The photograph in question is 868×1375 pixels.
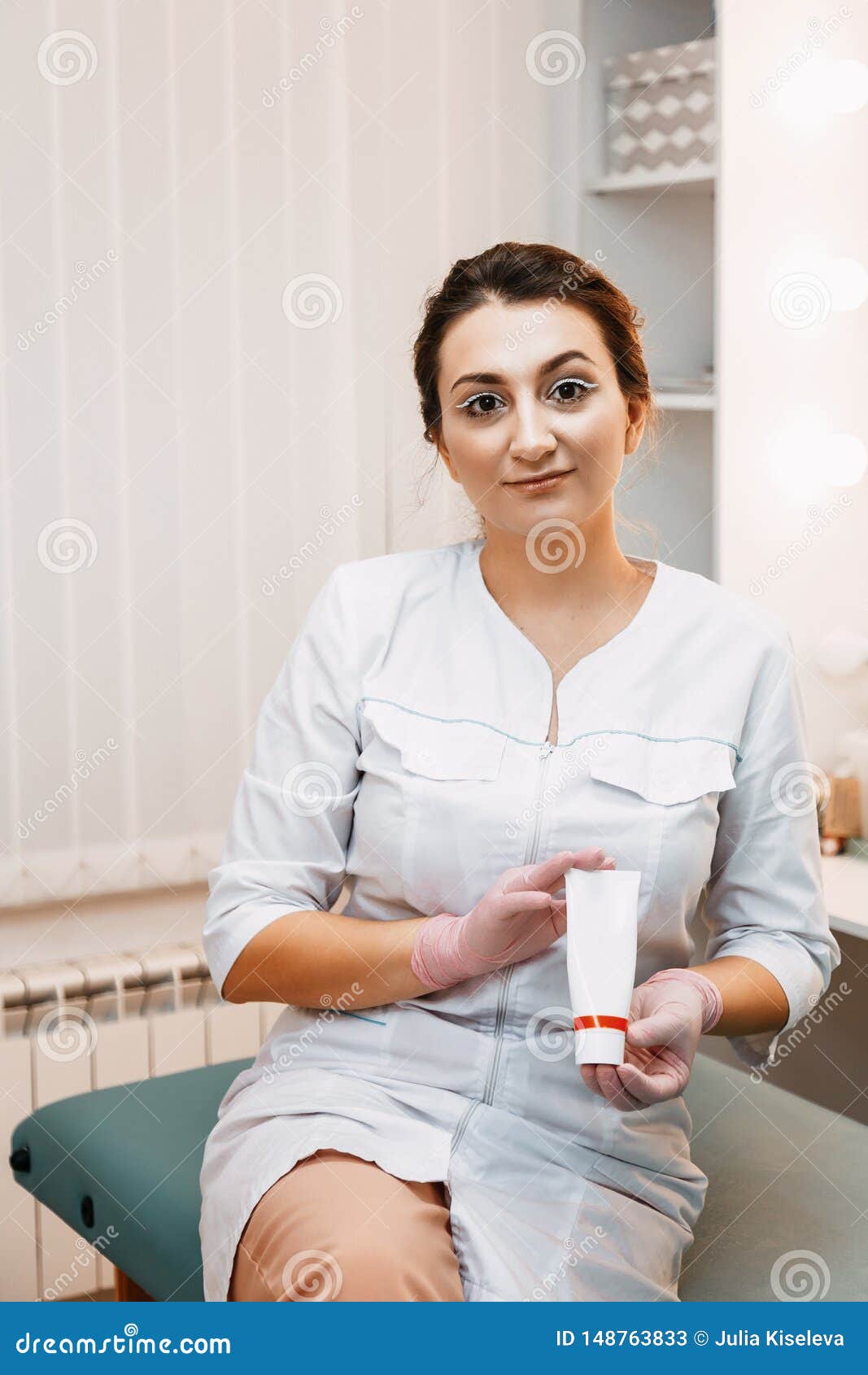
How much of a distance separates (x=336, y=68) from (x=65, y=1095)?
149 cm

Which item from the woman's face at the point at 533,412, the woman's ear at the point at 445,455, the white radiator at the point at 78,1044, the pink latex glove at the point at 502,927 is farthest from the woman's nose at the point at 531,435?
the white radiator at the point at 78,1044

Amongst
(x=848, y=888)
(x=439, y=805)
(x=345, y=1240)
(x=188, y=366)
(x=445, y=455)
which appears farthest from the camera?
(x=188, y=366)

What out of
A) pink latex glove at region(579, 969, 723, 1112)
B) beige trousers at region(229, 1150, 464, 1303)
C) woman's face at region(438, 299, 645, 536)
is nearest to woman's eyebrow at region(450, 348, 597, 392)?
woman's face at region(438, 299, 645, 536)

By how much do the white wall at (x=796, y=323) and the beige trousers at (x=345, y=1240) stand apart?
1.19 meters

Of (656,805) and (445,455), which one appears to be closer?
(656,805)

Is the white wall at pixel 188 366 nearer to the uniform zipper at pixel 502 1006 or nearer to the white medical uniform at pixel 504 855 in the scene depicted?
the white medical uniform at pixel 504 855

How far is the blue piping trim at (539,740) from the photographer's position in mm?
1241

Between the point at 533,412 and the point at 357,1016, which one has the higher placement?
the point at 533,412

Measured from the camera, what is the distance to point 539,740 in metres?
1.24

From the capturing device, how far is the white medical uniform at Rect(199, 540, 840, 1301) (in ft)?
3.76

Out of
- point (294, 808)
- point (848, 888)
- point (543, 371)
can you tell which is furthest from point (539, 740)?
point (848, 888)

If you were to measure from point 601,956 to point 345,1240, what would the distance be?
0.90 ft

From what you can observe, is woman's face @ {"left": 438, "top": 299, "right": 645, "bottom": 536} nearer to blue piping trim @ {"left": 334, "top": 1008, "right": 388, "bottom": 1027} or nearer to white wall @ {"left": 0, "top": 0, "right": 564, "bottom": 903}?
blue piping trim @ {"left": 334, "top": 1008, "right": 388, "bottom": 1027}

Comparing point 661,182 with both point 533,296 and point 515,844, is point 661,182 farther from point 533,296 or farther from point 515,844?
point 515,844
